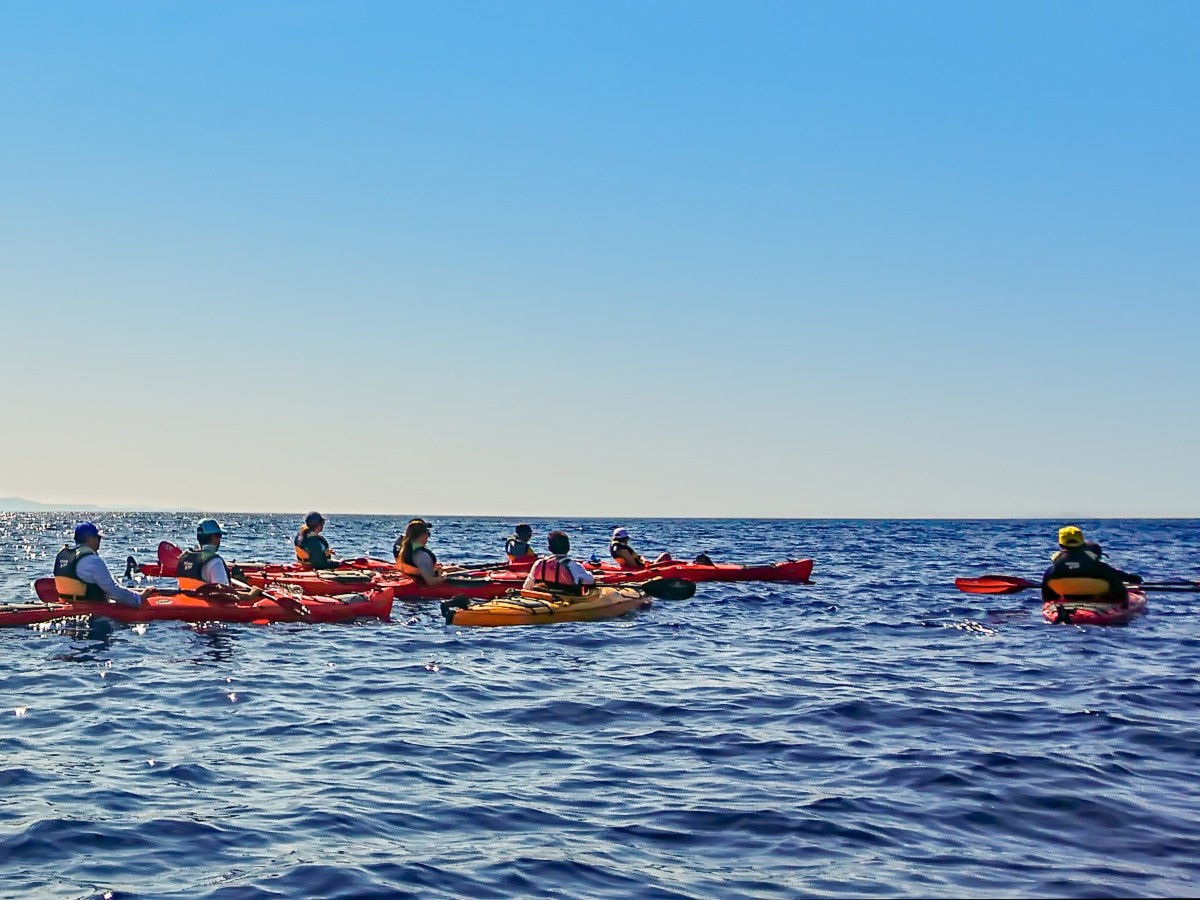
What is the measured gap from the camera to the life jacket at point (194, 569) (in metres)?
19.1

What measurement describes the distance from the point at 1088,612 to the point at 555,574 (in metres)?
9.74

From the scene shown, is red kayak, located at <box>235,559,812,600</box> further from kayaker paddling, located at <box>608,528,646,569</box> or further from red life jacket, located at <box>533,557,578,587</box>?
red life jacket, located at <box>533,557,578,587</box>

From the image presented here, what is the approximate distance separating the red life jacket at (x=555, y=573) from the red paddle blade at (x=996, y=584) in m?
10.0

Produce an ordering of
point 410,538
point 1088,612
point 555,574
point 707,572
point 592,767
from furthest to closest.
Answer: point 707,572
point 410,538
point 555,574
point 1088,612
point 592,767

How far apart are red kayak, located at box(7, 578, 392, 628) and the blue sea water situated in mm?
562

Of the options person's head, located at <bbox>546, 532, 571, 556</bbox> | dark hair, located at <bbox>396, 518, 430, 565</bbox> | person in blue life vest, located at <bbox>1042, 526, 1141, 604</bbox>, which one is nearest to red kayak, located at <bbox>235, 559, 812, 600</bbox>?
dark hair, located at <bbox>396, 518, 430, 565</bbox>

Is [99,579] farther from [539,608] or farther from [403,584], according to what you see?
[539,608]

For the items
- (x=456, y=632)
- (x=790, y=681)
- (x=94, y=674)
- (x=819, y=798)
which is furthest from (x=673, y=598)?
(x=819, y=798)

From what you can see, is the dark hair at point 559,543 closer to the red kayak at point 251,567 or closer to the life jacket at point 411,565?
the life jacket at point 411,565

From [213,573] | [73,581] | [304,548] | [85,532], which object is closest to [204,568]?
[213,573]

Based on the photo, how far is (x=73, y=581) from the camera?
17.8 metres

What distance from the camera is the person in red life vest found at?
64.8 ft

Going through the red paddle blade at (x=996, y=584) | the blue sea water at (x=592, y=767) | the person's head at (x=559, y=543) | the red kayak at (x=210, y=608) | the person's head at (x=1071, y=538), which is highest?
the person's head at (x=1071, y=538)

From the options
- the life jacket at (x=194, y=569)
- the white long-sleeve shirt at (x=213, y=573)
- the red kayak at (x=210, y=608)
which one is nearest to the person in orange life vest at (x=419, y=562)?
the red kayak at (x=210, y=608)
